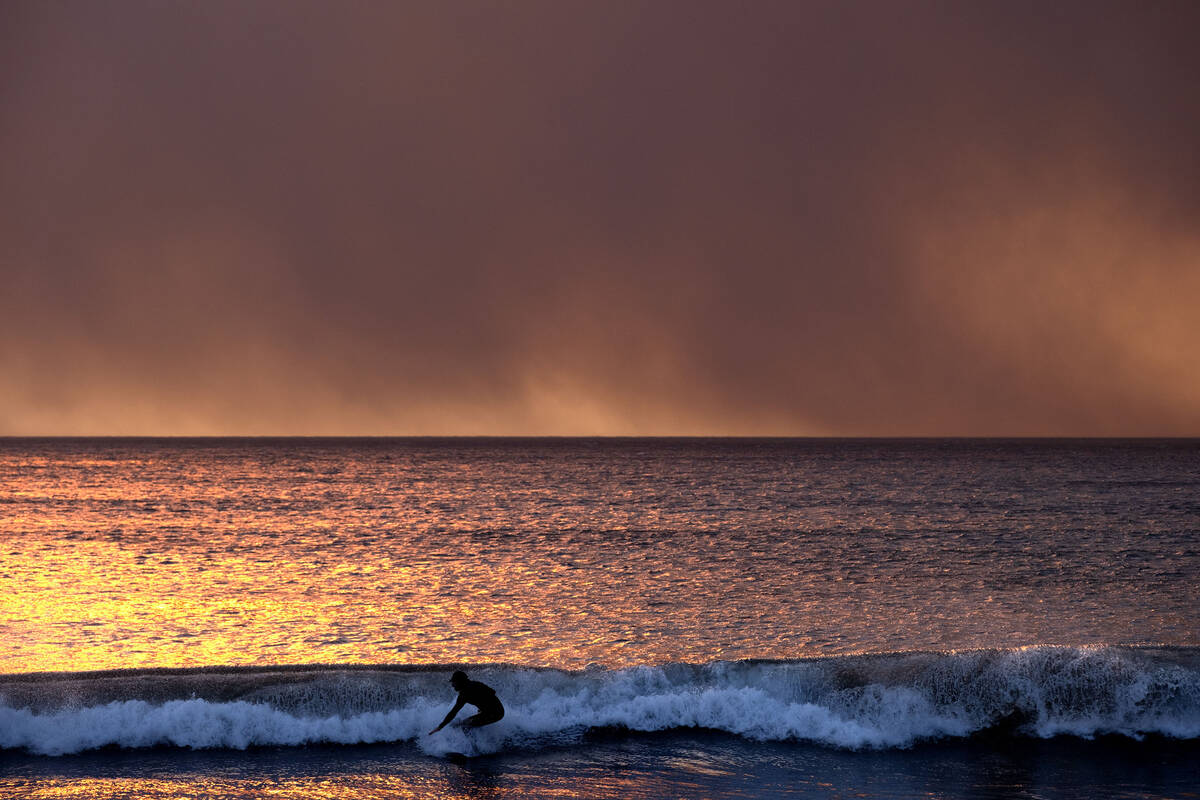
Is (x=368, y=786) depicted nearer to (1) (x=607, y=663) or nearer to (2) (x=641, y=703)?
(2) (x=641, y=703)

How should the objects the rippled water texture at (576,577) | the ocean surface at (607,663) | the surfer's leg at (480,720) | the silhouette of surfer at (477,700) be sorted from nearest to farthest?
the ocean surface at (607,663)
the silhouette of surfer at (477,700)
the surfer's leg at (480,720)
the rippled water texture at (576,577)

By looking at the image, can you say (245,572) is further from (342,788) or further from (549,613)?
(342,788)

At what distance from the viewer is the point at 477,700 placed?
1418 cm

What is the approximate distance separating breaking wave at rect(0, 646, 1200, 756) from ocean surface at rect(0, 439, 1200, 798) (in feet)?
0.15

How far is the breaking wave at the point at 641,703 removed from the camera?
14.7 m

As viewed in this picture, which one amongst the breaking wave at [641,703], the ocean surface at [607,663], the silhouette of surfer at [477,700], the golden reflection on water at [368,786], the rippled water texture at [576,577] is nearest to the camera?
the golden reflection on water at [368,786]

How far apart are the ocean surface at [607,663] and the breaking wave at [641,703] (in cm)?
5

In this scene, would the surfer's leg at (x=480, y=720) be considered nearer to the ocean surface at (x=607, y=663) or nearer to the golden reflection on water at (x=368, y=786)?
the ocean surface at (x=607, y=663)

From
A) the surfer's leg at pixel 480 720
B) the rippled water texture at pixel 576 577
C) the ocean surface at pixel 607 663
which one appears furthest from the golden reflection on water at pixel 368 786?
the rippled water texture at pixel 576 577

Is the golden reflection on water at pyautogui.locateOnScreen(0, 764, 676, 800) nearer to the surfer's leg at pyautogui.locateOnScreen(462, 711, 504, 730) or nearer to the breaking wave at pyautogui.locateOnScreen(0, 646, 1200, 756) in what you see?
the surfer's leg at pyautogui.locateOnScreen(462, 711, 504, 730)

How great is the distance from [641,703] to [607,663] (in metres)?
3.00

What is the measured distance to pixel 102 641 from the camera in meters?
20.0

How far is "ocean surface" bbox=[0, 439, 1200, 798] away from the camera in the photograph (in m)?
13.5

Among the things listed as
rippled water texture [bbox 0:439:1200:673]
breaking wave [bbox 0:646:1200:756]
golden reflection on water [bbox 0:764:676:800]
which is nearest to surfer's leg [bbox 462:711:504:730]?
breaking wave [bbox 0:646:1200:756]
